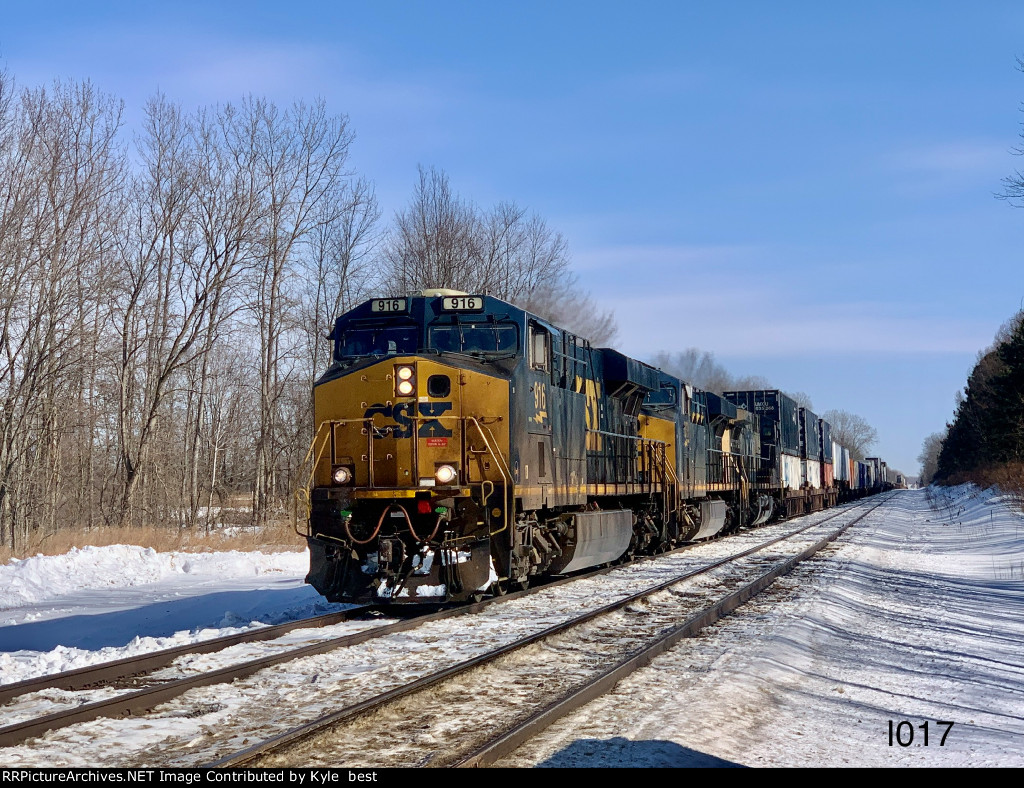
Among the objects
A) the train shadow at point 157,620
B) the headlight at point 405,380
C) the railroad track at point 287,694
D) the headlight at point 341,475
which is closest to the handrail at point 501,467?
the headlight at point 405,380

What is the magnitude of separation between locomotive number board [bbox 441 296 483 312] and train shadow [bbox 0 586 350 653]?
4.35 m

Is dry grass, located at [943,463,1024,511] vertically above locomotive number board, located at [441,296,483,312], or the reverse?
locomotive number board, located at [441,296,483,312]

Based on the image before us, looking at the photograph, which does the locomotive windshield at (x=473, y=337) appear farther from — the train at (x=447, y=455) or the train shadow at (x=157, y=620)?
the train shadow at (x=157, y=620)

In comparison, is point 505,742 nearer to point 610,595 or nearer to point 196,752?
point 196,752

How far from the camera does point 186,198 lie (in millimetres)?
30938

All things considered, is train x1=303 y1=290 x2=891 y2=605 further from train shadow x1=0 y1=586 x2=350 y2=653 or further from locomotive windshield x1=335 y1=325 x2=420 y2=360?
train shadow x1=0 y1=586 x2=350 y2=653

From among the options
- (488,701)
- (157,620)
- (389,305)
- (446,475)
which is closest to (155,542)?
(157,620)

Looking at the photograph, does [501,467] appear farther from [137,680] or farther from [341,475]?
[137,680]

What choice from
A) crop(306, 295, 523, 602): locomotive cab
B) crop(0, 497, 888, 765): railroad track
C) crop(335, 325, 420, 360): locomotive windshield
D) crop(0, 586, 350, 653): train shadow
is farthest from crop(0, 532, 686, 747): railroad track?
crop(335, 325, 420, 360): locomotive windshield

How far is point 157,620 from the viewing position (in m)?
12.6

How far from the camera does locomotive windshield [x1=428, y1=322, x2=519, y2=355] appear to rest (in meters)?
12.2

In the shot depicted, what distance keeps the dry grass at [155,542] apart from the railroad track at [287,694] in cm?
1246

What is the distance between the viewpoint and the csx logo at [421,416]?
455 inches
